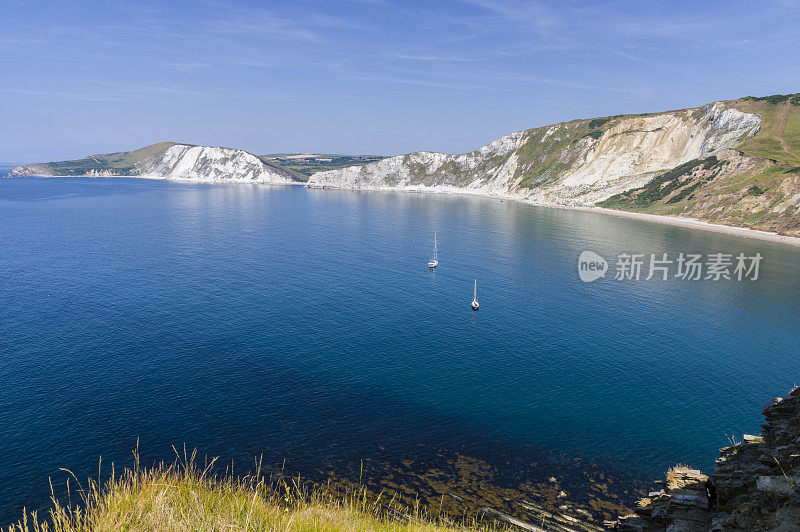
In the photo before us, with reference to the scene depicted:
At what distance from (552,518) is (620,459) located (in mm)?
11552

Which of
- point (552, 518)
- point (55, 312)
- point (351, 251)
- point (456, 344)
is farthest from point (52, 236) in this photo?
point (552, 518)

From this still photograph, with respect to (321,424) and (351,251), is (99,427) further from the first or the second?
(351,251)

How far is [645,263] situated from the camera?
110688mm

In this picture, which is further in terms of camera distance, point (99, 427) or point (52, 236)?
point (52, 236)
